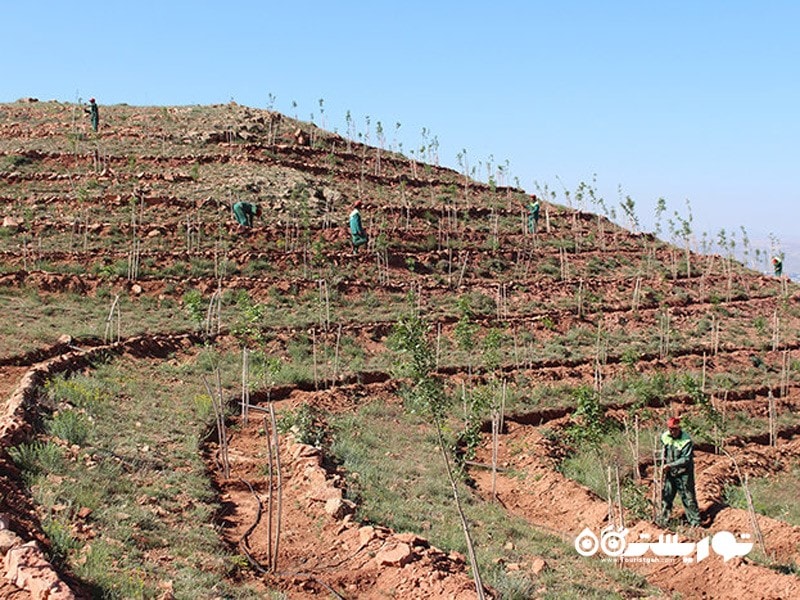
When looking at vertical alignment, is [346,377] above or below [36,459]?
below

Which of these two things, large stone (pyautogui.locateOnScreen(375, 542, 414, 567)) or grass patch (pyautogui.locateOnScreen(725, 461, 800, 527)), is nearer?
large stone (pyautogui.locateOnScreen(375, 542, 414, 567))

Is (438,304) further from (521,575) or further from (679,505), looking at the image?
(521,575)

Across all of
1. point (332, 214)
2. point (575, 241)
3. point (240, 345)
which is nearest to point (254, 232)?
point (332, 214)

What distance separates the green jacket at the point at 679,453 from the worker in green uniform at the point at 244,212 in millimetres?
17952

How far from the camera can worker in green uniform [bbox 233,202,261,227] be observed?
2484 cm

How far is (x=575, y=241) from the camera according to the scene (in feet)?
99.0

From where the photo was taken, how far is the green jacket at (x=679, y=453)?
32.2 feet

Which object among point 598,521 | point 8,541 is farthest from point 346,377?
Answer: point 8,541

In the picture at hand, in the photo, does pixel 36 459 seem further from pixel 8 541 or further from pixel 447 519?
pixel 447 519

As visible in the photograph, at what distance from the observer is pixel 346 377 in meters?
16.0

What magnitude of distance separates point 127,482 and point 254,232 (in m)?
17.8

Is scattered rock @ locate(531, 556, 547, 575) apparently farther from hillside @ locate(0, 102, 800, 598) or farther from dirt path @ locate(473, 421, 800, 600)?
dirt path @ locate(473, 421, 800, 600)

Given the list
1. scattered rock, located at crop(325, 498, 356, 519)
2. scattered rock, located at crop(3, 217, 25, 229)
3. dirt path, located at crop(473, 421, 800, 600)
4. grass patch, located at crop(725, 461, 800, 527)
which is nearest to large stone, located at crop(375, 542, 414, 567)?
scattered rock, located at crop(325, 498, 356, 519)

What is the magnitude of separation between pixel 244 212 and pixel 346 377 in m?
11.0
